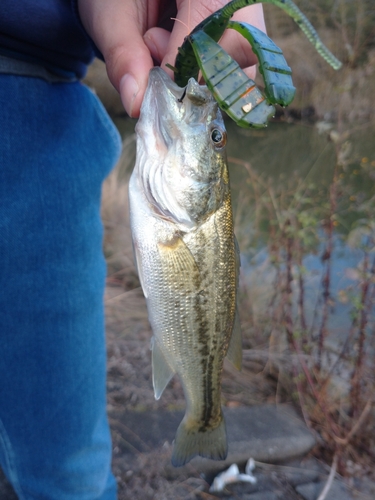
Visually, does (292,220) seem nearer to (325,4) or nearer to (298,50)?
(325,4)

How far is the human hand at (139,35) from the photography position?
112 cm

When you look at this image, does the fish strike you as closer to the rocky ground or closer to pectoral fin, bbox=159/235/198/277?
pectoral fin, bbox=159/235/198/277

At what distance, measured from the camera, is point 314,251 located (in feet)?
11.2

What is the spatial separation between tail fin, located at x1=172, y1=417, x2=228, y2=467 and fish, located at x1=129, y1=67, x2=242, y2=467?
0.85 ft

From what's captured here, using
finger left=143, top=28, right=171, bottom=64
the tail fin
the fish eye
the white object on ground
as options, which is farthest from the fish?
the white object on ground

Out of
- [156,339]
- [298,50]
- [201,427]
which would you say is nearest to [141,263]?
[156,339]

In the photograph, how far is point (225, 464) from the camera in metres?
2.74

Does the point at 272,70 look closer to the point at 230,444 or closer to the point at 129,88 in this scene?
the point at 129,88

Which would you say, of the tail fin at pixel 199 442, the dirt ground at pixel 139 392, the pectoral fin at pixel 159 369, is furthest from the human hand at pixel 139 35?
the dirt ground at pixel 139 392

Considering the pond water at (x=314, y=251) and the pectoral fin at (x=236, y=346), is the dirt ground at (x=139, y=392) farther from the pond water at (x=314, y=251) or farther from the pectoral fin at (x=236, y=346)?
the pectoral fin at (x=236, y=346)

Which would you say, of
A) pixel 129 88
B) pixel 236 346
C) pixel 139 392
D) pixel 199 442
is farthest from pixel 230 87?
pixel 139 392

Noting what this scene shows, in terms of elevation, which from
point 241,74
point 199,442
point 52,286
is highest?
point 241,74

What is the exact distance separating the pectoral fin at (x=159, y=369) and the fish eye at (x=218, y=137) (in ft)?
2.11

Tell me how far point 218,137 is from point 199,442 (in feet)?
3.43
